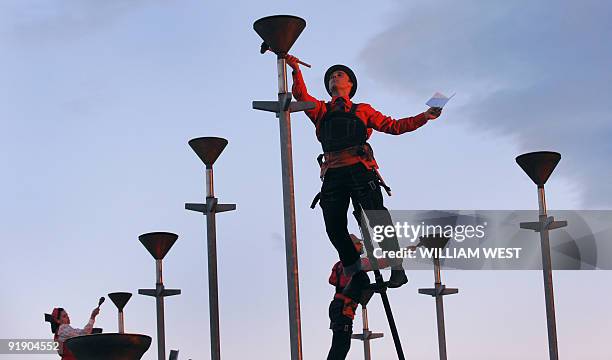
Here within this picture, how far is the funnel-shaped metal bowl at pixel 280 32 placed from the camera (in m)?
12.2

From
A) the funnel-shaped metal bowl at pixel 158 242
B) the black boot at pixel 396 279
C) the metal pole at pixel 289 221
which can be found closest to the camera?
the metal pole at pixel 289 221

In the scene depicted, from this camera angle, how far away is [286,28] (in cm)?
1223

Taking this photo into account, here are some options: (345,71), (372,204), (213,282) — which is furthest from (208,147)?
(372,204)

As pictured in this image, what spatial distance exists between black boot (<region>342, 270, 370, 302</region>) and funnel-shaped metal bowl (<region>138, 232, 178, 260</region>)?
684 cm

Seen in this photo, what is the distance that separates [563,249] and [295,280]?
9803mm

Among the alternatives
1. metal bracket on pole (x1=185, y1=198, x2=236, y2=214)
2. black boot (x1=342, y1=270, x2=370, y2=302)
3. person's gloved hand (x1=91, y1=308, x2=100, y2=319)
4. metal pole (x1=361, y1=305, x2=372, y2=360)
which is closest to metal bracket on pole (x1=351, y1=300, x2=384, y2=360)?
metal pole (x1=361, y1=305, x2=372, y2=360)

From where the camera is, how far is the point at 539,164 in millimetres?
17594

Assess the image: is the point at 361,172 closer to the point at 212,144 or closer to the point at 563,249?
the point at 212,144

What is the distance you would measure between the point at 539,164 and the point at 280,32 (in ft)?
22.5

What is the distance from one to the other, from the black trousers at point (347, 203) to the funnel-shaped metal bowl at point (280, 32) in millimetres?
1511

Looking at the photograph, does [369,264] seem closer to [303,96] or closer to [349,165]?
[349,165]

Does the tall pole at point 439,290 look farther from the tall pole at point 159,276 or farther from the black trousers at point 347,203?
the black trousers at point 347,203

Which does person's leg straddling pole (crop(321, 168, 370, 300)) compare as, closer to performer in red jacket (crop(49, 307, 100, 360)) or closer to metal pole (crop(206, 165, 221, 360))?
performer in red jacket (crop(49, 307, 100, 360))

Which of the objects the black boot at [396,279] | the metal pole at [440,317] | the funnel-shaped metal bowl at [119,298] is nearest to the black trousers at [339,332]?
the black boot at [396,279]
